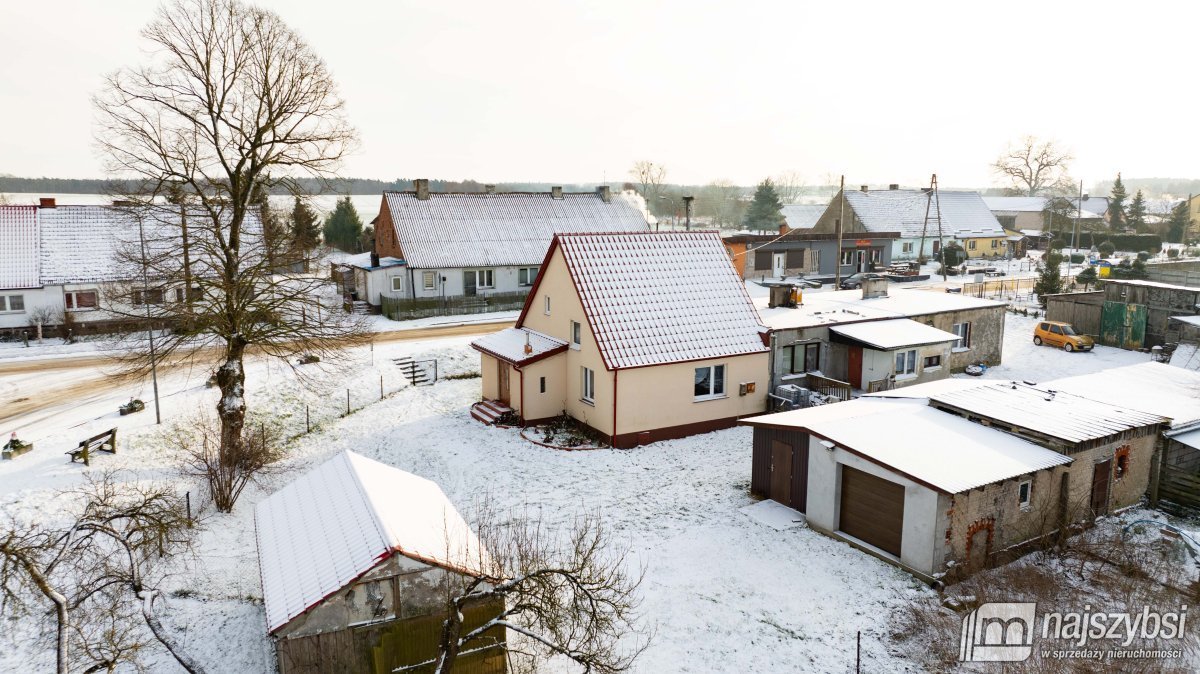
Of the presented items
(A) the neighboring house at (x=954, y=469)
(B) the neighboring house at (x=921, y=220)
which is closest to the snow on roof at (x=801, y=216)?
(B) the neighboring house at (x=921, y=220)

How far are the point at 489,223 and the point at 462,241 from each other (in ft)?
9.50

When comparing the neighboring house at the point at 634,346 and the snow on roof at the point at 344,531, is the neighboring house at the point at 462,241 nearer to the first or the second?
the neighboring house at the point at 634,346

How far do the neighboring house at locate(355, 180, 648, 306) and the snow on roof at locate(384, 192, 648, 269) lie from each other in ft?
0.20

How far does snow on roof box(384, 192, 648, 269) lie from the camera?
48594 mm

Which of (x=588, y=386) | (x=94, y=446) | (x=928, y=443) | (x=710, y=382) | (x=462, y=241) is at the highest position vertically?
(x=462, y=241)

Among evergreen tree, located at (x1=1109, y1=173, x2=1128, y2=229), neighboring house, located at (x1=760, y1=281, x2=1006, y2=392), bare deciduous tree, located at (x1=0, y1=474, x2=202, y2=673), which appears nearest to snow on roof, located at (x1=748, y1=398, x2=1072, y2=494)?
neighboring house, located at (x1=760, y1=281, x2=1006, y2=392)

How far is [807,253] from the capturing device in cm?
6309

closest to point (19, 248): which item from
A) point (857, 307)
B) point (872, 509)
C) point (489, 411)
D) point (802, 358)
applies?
point (489, 411)

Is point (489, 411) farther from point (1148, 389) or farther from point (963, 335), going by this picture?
point (963, 335)

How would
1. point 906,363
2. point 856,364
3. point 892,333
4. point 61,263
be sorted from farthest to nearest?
1. point 61,263
2. point 892,333
3. point 906,363
4. point 856,364

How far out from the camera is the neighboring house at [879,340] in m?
30.1

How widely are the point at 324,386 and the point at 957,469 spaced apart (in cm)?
2404

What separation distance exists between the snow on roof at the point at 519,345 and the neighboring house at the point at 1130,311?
29964mm

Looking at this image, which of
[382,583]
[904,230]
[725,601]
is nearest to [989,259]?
[904,230]
